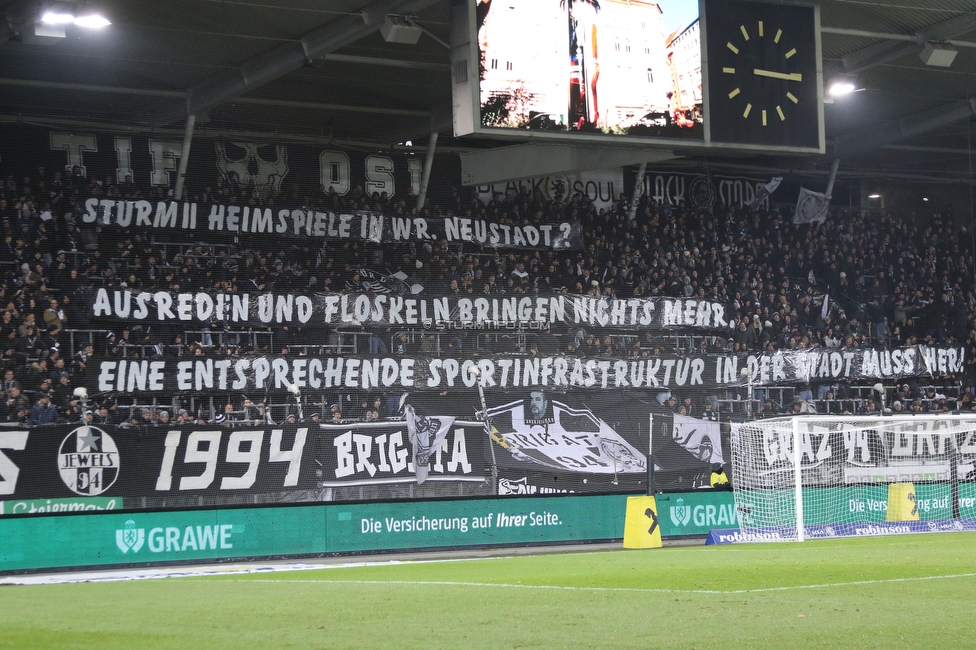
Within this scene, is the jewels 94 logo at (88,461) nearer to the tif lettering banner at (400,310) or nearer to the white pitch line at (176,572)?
the white pitch line at (176,572)

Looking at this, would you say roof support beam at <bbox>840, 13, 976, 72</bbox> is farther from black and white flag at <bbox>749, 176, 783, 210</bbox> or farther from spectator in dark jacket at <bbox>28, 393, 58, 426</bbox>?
spectator in dark jacket at <bbox>28, 393, 58, 426</bbox>

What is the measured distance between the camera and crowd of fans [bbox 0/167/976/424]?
920 inches

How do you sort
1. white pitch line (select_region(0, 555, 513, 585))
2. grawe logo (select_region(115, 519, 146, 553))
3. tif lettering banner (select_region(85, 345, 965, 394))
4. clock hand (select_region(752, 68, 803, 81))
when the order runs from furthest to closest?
tif lettering banner (select_region(85, 345, 965, 394)) → clock hand (select_region(752, 68, 803, 81)) → grawe logo (select_region(115, 519, 146, 553)) → white pitch line (select_region(0, 555, 513, 585))

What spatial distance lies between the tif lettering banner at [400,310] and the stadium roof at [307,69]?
4.88 m

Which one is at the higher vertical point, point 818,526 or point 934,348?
point 934,348

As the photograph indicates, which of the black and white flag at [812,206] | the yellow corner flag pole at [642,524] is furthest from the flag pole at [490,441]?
the black and white flag at [812,206]

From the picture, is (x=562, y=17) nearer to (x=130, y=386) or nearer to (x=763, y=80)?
(x=763, y=80)

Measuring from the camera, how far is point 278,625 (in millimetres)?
8820

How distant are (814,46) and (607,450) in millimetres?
9921

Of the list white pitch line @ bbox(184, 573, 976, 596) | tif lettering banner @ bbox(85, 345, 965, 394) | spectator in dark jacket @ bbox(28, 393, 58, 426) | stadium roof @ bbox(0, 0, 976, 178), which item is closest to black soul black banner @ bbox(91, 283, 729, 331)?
tif lettering banner @ bbox(85, 345, 965, 394)

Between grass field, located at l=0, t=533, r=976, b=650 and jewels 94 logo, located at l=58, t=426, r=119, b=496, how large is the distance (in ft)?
21.0

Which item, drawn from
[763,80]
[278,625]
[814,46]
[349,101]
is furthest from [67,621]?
[349,101]

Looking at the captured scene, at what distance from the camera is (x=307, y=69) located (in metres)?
26.9

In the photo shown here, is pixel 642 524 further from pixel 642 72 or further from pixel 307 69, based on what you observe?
pixel 307 69
